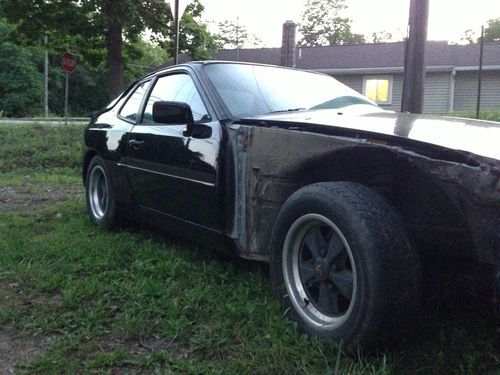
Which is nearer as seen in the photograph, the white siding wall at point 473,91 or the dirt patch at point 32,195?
the dirt patch at point 32,195

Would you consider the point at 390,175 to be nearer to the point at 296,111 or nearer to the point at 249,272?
the point at 296,111

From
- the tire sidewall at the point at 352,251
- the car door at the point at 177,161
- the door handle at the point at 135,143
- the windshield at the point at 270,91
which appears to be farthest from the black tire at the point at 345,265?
the door handle at the point at 135,143

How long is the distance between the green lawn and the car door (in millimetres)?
430

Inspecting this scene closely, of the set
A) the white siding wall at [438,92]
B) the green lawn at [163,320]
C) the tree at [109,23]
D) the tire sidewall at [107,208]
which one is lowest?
the green lawn at [163,320]

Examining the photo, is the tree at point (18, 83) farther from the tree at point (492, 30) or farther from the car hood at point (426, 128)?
the car hood at point (426, 128)

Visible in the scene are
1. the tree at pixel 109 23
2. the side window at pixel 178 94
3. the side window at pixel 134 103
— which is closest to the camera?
the side window at pixel 178 94

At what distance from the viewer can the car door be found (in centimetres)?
356

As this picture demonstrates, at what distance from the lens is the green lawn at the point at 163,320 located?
2635 mm

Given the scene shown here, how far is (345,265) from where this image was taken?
273cm

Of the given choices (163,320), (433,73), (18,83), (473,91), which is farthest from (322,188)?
(18,83)

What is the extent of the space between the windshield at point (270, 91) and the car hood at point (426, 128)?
248mm

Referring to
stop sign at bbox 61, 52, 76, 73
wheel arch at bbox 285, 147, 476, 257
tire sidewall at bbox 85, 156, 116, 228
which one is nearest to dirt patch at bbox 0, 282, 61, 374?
tire sidewall at bbox 85, 156, 116, 228

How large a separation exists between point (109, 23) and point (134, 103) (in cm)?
989

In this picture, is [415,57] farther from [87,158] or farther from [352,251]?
[352,251]
